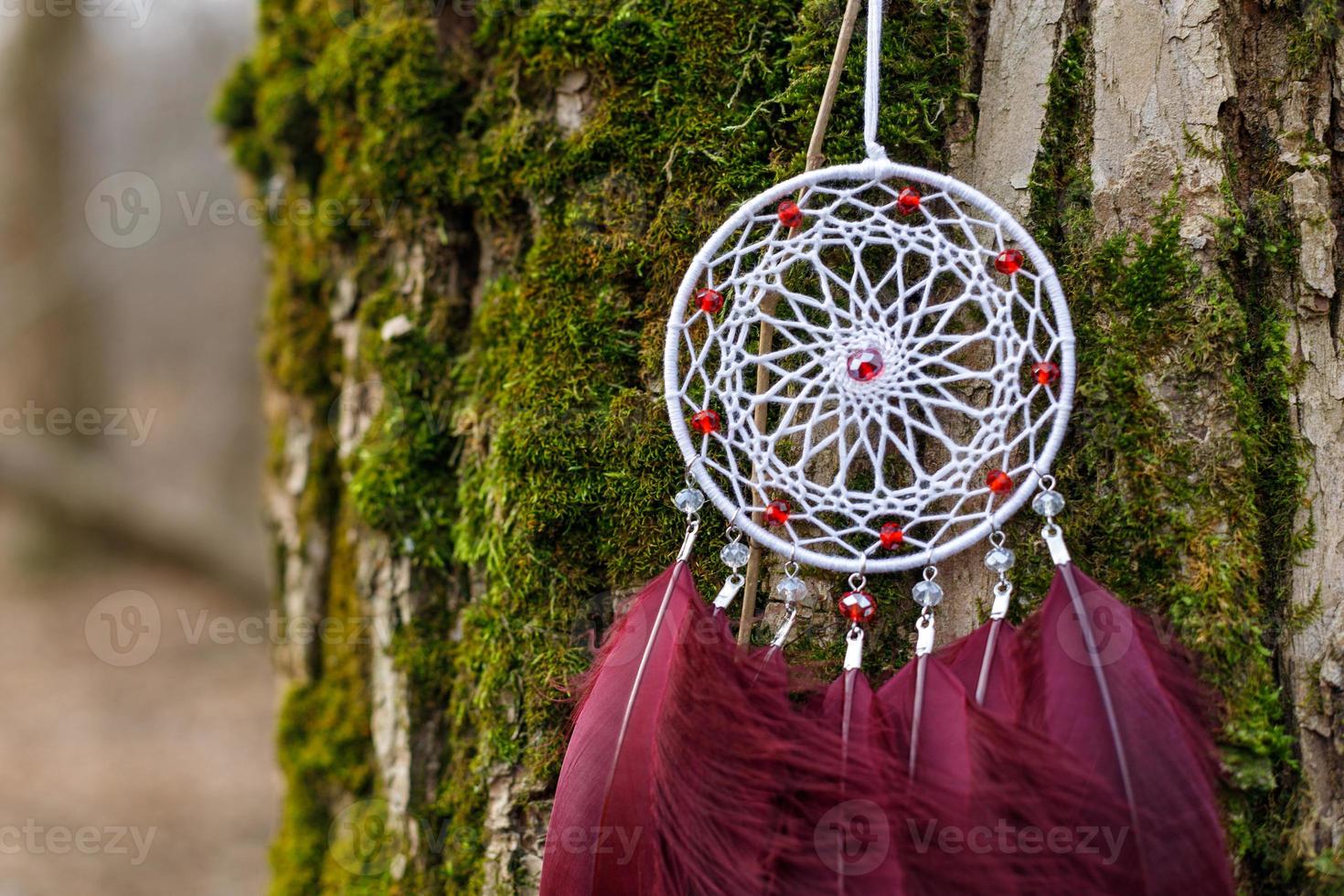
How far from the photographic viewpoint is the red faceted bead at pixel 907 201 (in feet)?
4.76

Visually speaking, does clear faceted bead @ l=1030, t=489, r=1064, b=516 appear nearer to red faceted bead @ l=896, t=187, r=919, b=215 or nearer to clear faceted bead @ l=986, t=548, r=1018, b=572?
clear faceted bead @ l=986, t=548, r=1018, b=572

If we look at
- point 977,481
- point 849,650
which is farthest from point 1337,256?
point 849,650

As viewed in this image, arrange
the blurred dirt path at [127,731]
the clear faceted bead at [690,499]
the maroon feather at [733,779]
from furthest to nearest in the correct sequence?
the blurred dirt path at [127,731] → the clear faceted bead at [690,499] → the maroon feather at [733,779]

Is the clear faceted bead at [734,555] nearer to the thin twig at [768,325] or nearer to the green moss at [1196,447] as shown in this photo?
the thin twig at [768,325]

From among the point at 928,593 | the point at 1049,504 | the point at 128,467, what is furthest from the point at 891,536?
the point at 128,467

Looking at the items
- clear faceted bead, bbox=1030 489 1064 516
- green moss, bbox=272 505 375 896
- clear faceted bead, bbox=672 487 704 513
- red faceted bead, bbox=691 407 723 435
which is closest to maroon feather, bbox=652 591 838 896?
clear faceted bead, bbox=672 487 704 513

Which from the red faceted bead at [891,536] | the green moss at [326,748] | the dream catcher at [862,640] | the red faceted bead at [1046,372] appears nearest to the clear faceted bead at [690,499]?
the dream catcher at [862,640]

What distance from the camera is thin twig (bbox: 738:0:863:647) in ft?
4.77

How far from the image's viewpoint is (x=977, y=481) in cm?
148

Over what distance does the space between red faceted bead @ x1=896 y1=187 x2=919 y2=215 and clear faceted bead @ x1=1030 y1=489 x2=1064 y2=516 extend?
498 mm

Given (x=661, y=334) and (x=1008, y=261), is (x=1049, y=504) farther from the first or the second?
(x=661, y=334)

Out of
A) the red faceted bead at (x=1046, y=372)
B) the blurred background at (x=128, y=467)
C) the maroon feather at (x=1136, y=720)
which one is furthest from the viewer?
the blurred background at (x=128, y=467)

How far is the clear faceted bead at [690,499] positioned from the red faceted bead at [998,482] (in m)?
0.46

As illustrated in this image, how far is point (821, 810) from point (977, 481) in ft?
1.89
